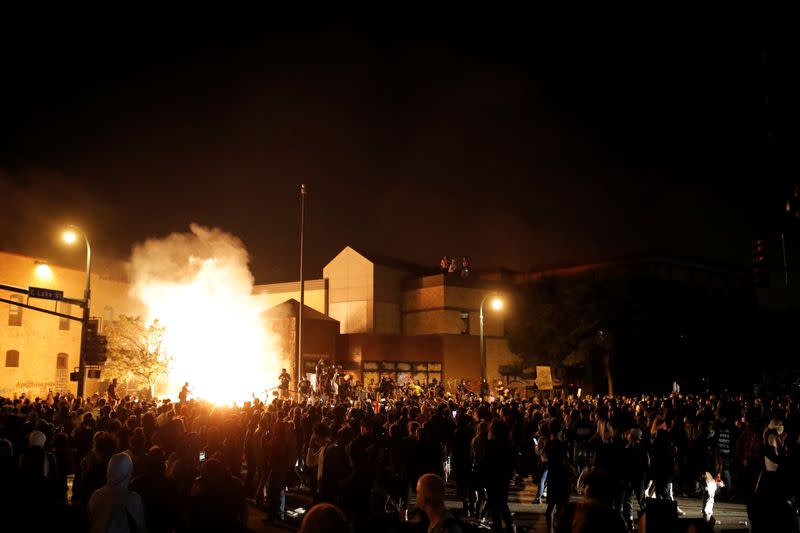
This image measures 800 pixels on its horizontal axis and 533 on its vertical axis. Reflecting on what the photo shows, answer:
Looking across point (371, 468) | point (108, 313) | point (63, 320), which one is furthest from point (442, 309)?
point (371, 468)

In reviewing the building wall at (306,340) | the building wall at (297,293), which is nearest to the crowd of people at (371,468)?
the building wall at (306,340)

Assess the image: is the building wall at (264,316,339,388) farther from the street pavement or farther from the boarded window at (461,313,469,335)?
the street pavement

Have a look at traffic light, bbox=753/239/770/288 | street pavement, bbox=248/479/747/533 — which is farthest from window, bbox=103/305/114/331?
traffic light, bbox=753/239/770/288

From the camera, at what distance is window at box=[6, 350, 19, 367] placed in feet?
133

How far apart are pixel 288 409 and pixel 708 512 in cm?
867

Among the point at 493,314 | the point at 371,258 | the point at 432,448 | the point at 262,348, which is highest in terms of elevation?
the point at 371,258

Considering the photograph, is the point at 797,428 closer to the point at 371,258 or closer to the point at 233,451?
the point at 233,451

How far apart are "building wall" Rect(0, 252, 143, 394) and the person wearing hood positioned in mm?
40793

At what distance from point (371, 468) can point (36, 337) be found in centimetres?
4219

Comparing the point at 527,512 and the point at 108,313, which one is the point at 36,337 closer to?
the point at 108,313

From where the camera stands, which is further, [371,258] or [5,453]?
[371,258]

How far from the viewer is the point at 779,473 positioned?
6.68 meters

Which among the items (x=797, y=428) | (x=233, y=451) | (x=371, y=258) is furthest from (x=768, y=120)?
(x=371, y=258)

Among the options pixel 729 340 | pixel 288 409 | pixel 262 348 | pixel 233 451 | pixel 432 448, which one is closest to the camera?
pixel 233 451
